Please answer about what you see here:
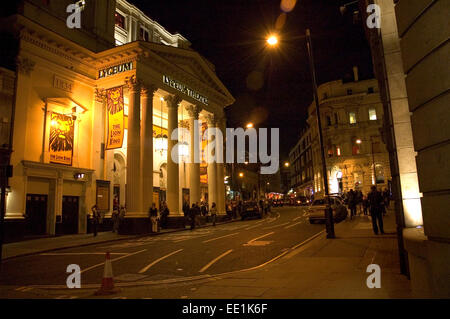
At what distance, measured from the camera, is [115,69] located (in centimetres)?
2534

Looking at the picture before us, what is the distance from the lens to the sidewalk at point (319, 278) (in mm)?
5793

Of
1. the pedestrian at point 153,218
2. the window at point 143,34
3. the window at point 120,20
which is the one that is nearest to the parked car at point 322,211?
the pedestrian at point 153,218

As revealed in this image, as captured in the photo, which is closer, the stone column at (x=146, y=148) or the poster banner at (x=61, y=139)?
the poster banner at (x=61, y=139)

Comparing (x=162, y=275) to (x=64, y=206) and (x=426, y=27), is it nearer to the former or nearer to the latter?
(x=426, y=27)

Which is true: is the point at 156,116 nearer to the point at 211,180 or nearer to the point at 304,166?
the point at 211,180

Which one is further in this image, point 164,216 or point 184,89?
point 184,89

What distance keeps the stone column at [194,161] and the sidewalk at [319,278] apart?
21.0m

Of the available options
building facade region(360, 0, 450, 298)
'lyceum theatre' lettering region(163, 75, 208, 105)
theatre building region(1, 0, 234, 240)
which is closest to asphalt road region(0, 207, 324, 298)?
building facade region(360, 0, 450, 298)

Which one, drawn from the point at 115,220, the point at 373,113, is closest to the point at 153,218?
the point at 115,220

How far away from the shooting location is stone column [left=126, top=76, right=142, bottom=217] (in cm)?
2342

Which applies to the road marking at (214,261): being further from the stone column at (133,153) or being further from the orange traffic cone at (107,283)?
the stone column at (133,153)

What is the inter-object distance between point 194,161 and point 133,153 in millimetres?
8800
